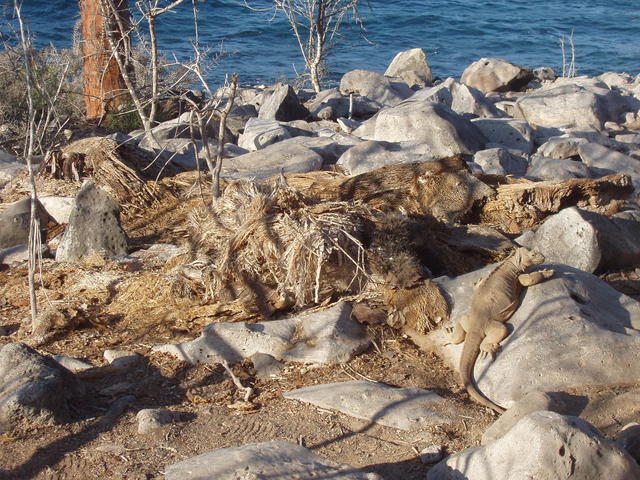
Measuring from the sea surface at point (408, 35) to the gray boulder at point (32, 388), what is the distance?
15.8m

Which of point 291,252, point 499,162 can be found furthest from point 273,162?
point 291,252

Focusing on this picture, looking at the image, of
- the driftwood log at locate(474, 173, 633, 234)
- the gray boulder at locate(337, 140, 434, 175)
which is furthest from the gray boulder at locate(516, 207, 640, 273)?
the gray boulder at locate(337, 140, 434, 175)

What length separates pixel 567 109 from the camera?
13242mm

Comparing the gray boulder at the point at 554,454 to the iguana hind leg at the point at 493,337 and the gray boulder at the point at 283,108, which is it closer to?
the iguana hind leg at the point at 493,337

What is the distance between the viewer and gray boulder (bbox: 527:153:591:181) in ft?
30.1

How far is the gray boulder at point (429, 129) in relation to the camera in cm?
986

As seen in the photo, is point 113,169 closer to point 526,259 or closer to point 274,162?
point 274,162

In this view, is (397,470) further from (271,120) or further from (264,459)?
(271,120)

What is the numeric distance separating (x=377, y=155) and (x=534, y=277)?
11.5 feet

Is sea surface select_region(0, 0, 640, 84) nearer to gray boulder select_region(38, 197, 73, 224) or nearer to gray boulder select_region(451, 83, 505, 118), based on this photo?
gray boulder select_region(451, 83, 505, 118)

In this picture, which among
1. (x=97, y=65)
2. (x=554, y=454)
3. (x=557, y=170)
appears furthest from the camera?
(x=97, y=65)

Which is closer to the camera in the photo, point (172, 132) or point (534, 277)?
point (534, 277)

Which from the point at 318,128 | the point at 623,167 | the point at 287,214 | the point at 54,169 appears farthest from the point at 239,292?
the point at 623,167

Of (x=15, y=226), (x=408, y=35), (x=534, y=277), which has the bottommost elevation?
(x=408, y=35)
